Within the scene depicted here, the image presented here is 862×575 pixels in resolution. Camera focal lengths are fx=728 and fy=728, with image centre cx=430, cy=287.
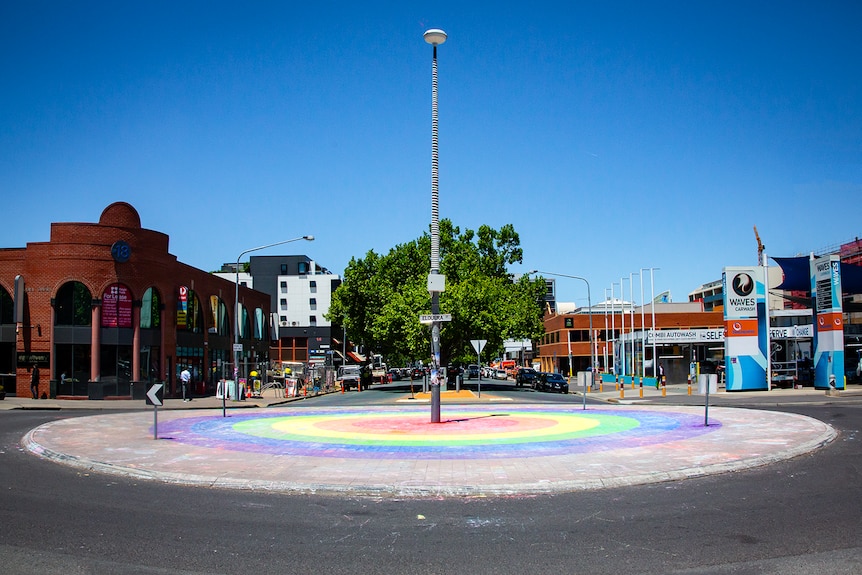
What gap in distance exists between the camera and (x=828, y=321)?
41.6 meters

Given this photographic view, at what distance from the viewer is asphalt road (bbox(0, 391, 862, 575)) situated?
276 inches

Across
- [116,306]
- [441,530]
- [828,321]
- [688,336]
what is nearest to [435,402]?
[441,530]

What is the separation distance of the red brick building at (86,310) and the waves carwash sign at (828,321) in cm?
3774

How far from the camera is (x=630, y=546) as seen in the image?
7656 millimetres

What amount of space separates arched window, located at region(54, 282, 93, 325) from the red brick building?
0.05 m

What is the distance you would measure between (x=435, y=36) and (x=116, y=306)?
88.3 ft

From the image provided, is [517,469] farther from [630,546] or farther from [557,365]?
[557,365]

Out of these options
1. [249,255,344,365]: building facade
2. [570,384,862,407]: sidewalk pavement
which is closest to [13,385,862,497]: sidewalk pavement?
[570,384,862,407]: sidewalk pavement

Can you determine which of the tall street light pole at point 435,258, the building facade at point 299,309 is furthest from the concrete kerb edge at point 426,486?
the building facade at point 299,309

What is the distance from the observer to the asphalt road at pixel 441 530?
276 inches

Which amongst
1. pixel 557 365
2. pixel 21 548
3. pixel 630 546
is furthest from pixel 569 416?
pixel 557 365

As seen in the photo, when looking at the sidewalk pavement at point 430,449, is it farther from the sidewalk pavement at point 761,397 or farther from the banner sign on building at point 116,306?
the banner sign on building at point 116,306

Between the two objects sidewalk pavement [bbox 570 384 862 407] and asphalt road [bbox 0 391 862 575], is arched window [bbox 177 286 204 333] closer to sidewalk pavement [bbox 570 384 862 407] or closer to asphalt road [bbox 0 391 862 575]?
sidewalk pavement [bbox 570 384 862 407]

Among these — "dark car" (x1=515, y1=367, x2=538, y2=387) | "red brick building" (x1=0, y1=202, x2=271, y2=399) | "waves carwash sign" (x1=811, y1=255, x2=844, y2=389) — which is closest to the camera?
"red brick building" (x1=0, y1=202, x2=271, y2=399)
